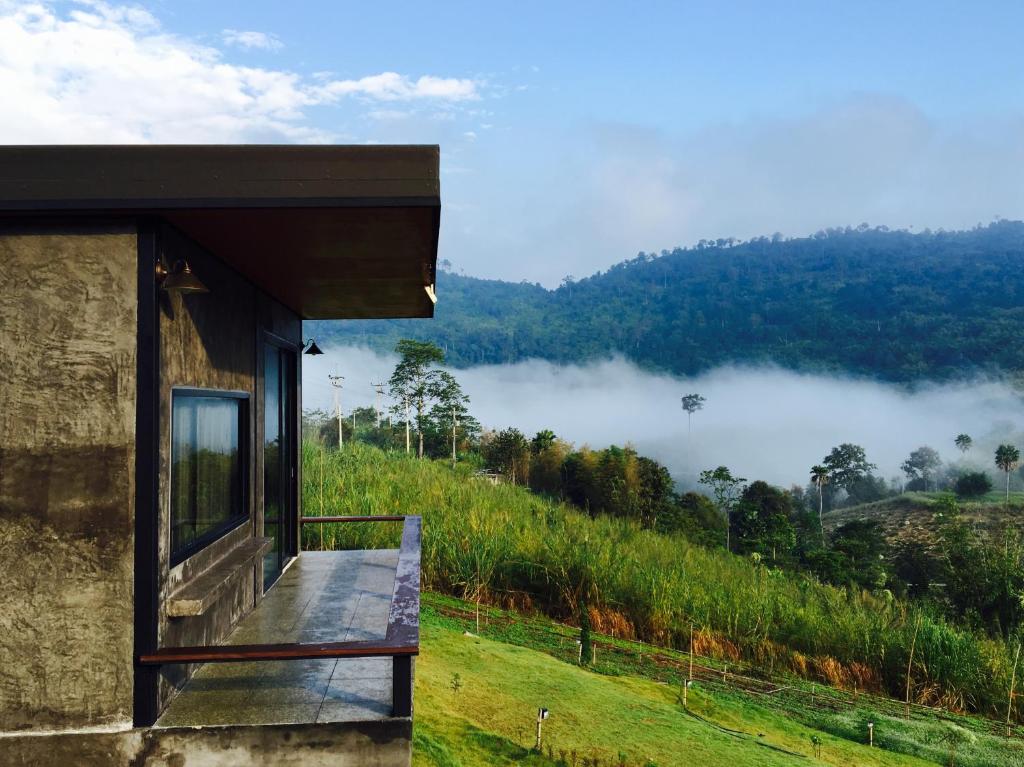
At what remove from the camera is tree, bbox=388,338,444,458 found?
37.9 metres

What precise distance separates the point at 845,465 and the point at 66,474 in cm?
7183

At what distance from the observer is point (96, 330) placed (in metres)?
3.26

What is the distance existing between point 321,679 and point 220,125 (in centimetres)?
6947

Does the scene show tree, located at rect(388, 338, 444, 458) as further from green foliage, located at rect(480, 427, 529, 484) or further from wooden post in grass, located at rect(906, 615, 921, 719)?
wooden post in grass, located at rect(906, 615, 921, 719)

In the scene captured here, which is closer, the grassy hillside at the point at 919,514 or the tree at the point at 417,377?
the tree at the point at 417,377

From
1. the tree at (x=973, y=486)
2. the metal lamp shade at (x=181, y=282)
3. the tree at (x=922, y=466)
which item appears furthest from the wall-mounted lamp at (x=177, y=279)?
the tree at (x=922, y=466)

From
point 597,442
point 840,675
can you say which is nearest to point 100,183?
point 840,675

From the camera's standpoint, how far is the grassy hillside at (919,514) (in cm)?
4828

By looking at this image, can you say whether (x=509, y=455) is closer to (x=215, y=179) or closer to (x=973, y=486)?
(x=215, y=179)

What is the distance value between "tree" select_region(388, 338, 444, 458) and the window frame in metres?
32.2

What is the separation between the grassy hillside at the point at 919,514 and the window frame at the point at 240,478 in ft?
153

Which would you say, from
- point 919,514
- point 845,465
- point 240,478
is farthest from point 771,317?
point 240,478

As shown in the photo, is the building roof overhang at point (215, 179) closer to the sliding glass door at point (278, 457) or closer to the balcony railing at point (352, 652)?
the balcony railing at point (352, 652)

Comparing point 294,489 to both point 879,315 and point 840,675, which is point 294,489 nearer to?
point 840,675
